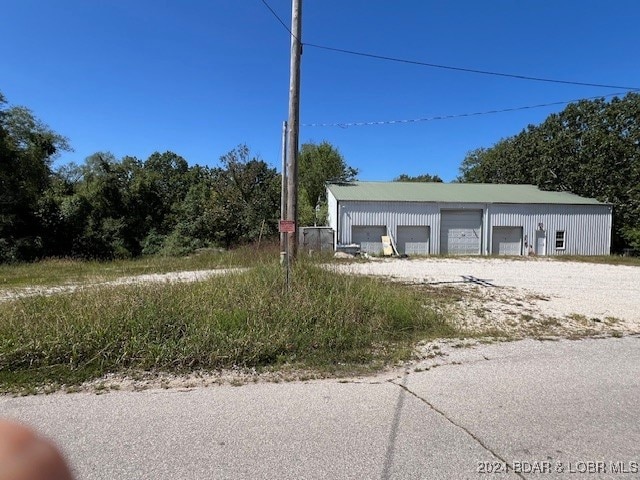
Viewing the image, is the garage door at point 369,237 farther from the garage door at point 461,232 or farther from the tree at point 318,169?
the tree at point 318,169

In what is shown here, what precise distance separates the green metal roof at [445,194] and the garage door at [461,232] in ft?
3.36

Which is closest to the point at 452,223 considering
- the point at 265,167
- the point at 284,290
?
the point at 265,167

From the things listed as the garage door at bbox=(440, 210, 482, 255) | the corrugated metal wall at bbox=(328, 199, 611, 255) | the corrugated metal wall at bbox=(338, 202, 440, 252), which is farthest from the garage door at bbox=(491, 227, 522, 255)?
the corrugated metal wall at bbox=(338, 202, 440, 252)

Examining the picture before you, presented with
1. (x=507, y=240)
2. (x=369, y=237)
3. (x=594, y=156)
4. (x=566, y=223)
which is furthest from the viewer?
(x=594, y=156)

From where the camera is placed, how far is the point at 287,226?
705 cm

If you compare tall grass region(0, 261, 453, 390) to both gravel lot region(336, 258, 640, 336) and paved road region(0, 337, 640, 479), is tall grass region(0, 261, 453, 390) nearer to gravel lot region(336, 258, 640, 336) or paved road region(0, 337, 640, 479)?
paved road region(0, 337, 640, 479)

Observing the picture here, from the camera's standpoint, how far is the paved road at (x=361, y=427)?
2543 millimetres

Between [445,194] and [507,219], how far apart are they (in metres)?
4.65

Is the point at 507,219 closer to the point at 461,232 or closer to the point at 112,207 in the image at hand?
the point at 461,232

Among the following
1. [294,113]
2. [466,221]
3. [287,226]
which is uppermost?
[294,113]

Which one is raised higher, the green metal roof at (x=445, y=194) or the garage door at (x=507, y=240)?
the green metal roof at (x=445, y=194)

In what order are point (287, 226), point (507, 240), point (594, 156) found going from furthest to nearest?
point (594, 156) < point (507, 240) < point (287, 226)

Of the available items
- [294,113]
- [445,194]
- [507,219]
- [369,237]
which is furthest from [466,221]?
[294,113]

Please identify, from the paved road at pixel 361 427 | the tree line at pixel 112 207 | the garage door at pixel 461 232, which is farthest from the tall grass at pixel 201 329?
the garage door at pixel 461 232
